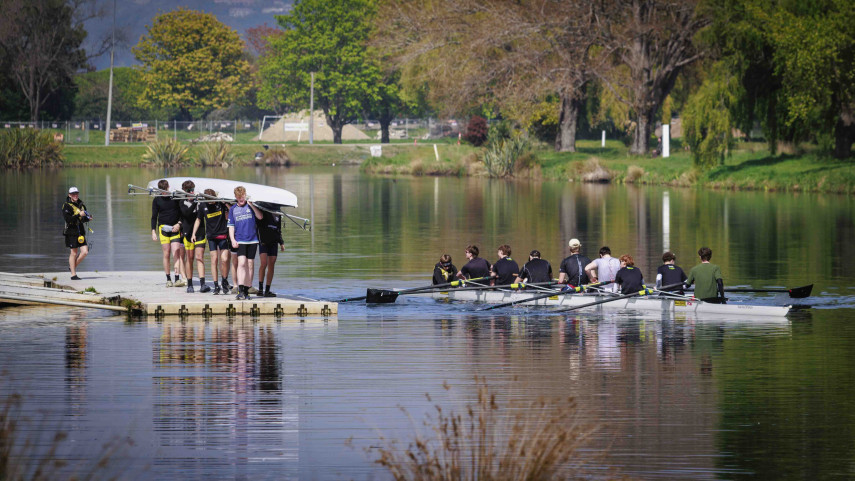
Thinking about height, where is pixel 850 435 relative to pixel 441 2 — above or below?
below

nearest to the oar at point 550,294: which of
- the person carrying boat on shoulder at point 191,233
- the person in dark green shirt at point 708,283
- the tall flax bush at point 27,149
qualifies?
the person in dark green shirt at point 708,283

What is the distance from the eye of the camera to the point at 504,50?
3073 inches

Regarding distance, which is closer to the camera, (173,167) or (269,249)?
(269,249)

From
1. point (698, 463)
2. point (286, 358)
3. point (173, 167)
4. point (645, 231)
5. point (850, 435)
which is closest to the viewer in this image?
point (698, 463)

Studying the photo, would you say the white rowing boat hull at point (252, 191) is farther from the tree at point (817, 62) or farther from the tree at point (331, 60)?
the tree at point (331, 60)

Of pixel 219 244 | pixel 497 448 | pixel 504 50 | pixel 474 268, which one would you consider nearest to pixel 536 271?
pixel 474 268

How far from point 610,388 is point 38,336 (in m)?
9.85

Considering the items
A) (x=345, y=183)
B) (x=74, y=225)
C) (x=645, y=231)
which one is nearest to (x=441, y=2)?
(x=345, y=183)

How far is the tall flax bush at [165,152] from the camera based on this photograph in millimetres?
96438

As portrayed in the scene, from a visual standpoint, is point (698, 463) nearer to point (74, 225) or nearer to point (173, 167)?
point (74, 225)

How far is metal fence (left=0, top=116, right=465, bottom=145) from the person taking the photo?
4269 inches

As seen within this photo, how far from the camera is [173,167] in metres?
97.5

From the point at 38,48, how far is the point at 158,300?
90.0m

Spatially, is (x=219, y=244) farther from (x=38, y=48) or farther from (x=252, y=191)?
(x=38, y=48)
